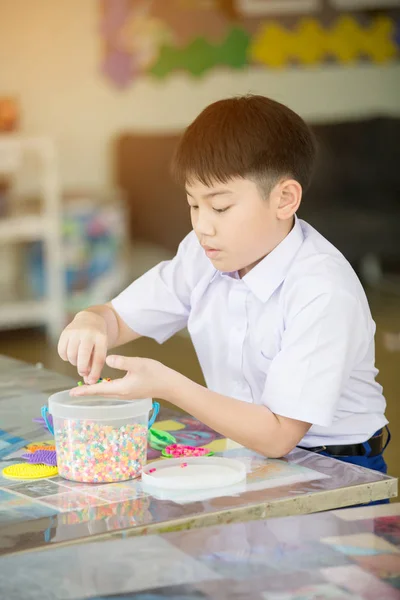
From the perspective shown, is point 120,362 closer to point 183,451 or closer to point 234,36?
point 183,451

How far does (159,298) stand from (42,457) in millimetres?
513

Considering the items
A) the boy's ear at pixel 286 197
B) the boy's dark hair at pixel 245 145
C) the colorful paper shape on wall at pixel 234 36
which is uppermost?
the colorful paper shape on wall at pixel 234 36

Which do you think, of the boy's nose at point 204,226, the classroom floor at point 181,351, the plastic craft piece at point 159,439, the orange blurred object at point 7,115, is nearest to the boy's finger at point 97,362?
the plastic craft piece at point 159,439

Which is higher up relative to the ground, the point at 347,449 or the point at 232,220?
the point at 232,220

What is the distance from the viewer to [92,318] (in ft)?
5.09

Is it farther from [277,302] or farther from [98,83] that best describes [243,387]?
[98,83]

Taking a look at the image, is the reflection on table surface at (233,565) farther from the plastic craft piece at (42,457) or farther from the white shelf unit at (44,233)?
the white shelf unit at (44,233)

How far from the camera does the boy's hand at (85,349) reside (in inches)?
53.2

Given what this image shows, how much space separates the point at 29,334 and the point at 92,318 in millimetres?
3403

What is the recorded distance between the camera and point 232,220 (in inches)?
55.0

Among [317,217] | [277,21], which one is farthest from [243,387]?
[277,21]

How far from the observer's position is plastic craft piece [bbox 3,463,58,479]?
118 cm

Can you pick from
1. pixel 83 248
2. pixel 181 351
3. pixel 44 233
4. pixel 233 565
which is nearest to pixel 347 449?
pixel 233 565

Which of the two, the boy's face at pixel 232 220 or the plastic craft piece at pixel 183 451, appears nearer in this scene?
the plastic craft piece at pixel 183 451
